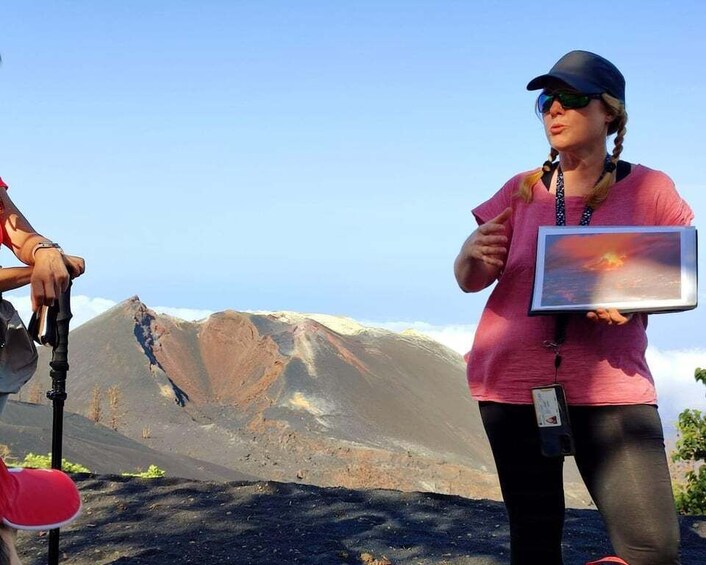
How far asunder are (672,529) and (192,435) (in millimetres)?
15391

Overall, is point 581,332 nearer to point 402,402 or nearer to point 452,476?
point 452,476

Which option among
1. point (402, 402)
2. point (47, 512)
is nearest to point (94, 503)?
point (47, 512)

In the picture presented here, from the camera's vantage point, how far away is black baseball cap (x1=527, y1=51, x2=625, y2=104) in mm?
2547

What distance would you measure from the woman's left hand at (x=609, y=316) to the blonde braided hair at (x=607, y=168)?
34 cm

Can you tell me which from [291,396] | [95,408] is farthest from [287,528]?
[291,396]

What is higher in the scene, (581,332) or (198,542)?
(581,332)

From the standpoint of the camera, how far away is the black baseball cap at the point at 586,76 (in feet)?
8.36

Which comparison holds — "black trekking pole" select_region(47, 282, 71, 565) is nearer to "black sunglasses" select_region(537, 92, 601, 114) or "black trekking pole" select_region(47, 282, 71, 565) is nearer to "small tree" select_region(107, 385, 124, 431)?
"black sunglasses" select_region(537, 92, 601, 114)

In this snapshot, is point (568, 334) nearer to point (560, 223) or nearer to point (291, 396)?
point (560, 223)

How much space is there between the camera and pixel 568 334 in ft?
8.37

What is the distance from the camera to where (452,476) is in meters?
15.2

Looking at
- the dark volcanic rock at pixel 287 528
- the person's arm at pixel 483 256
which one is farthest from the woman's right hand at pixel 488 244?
the dark volcanic rock at pixel 287 528

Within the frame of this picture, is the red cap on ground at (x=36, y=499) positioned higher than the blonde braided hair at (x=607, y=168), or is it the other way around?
the blonde braided hair at (x=607, y=168)

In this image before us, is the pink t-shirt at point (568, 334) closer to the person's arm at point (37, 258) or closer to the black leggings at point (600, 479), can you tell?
the black leggings at point (600, 479)
